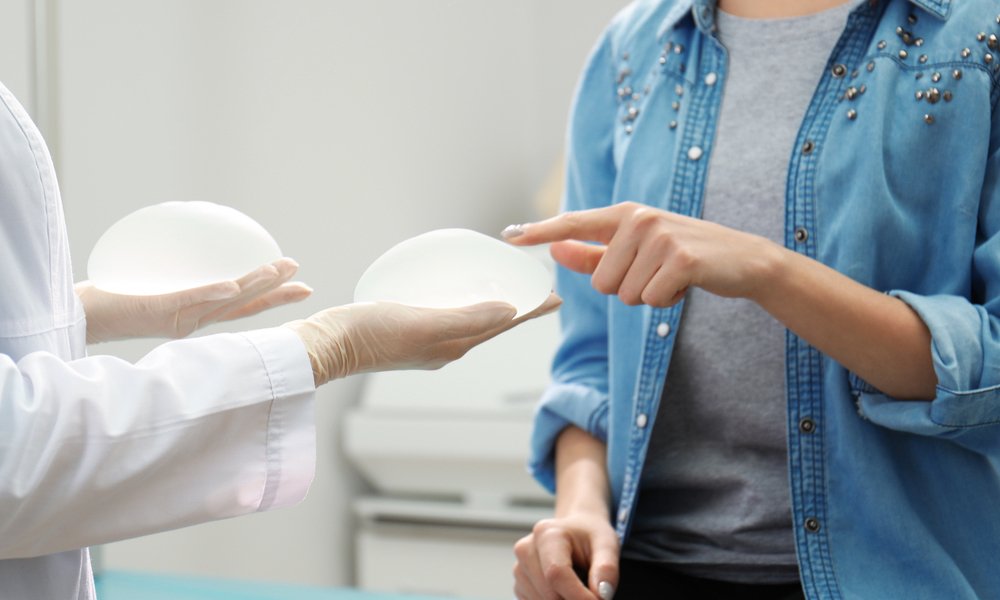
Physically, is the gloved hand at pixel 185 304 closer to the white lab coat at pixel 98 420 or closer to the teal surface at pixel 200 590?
the white lab coat at pixel 98 420

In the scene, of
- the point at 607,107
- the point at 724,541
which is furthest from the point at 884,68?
the point at 724,541

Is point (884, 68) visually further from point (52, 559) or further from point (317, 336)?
point (52, 559)

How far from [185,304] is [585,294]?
48 cm

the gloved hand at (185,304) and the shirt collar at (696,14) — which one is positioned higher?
A: the shirt collar at (696,14)

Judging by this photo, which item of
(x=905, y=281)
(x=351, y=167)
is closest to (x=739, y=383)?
(x=905, y=281)

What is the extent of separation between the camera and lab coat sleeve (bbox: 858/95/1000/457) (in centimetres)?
91

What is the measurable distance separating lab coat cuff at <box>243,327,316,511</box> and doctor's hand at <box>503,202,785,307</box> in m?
0.25

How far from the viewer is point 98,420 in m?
0.69

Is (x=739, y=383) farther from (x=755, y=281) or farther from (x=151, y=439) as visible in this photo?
(x=151, y=439)

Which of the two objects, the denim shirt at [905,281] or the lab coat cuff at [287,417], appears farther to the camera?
the denim shirt at [905,281]

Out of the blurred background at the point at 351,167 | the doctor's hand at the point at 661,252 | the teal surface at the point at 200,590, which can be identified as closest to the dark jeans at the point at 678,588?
the doctor's hand at the point at 661,252

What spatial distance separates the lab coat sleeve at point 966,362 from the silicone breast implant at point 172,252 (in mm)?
566

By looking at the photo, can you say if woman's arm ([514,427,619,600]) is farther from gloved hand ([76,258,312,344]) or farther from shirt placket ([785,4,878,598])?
gloved hand ([76,258,312,344])

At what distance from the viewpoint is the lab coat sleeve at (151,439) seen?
0.67 m
